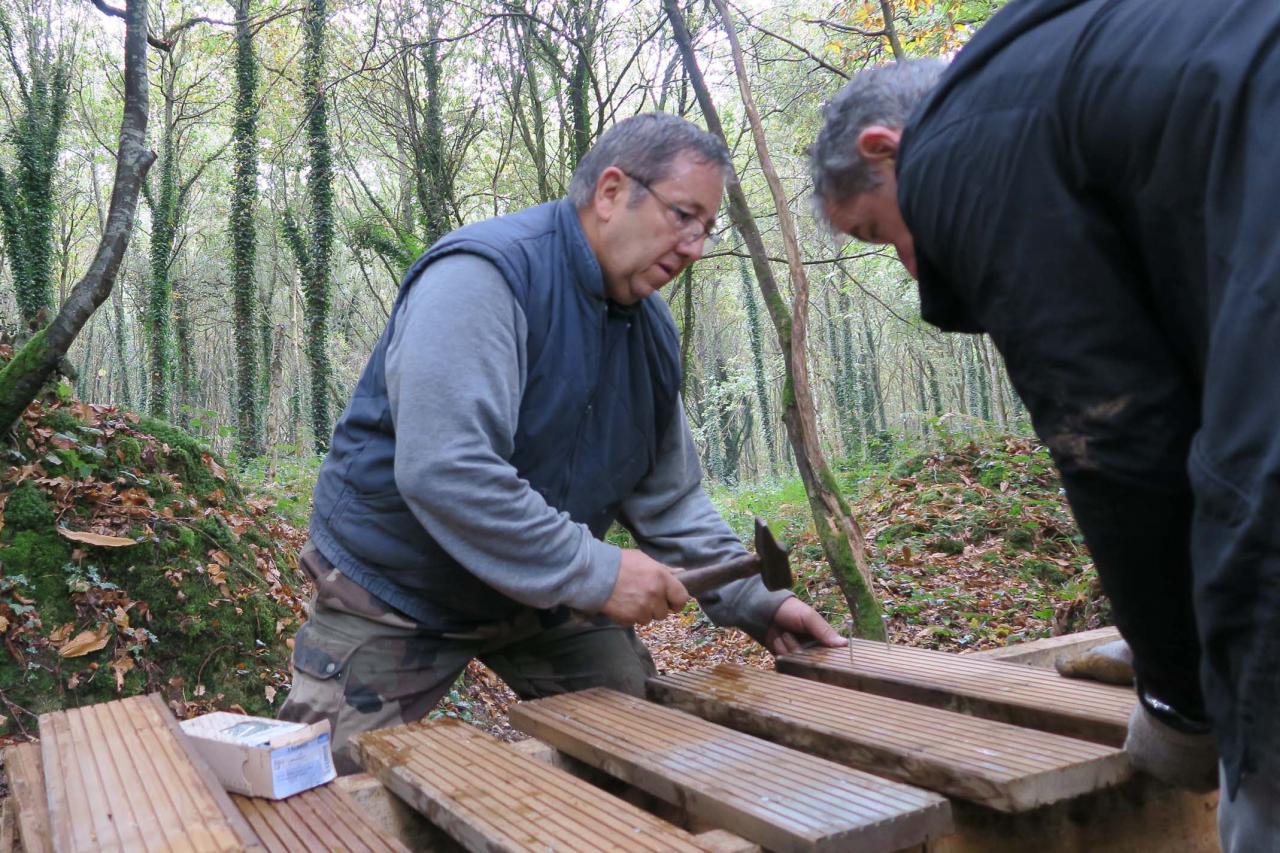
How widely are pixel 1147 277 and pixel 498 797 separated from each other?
1.21 metres

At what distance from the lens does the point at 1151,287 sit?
115 cm

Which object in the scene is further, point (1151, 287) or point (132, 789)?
point (132, 789)

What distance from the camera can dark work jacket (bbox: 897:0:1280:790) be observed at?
3.09 ft

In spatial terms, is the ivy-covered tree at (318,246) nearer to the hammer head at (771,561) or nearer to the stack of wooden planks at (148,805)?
the hammer head at (771,561)

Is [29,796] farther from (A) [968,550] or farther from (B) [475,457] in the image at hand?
(A) [968,550]

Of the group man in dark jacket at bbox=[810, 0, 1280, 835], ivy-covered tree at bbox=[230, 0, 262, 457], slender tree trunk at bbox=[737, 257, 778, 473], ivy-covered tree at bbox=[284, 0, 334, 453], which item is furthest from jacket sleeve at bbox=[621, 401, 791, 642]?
slender tree trunk at bbox=[737, 257, 778, 473]

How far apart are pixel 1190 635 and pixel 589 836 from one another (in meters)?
0.85

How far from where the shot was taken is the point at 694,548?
9.60 feet

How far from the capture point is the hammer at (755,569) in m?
2.54

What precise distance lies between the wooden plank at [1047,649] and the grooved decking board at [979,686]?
26 centimetres

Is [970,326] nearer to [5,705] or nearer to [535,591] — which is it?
[535,591]

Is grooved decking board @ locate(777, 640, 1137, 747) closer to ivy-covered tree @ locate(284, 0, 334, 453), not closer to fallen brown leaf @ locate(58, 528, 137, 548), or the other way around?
Answer: fallen brown leaf @ locate(58, 528, 137, 548)

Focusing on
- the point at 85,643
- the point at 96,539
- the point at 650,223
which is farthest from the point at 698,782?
the point at 96,539

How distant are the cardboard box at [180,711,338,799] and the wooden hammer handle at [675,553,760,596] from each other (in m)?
1.09
